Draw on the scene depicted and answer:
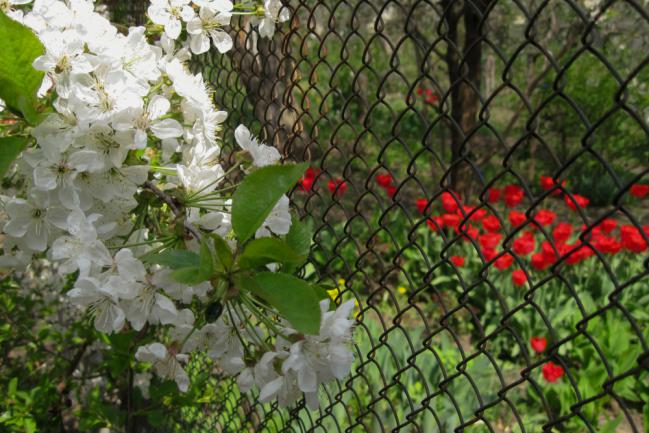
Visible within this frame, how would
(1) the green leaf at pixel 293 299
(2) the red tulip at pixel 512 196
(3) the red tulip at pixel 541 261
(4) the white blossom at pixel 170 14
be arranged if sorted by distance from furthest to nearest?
(2) the red tulip at pixel 512 196 → (3) the red tulip at pixel 541 261 → (4) the white blossom at pixel 170 14 → (1) the green leaf at pixel 293 299

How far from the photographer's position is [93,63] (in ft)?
3.06

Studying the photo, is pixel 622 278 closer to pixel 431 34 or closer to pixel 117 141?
pixel 117 141

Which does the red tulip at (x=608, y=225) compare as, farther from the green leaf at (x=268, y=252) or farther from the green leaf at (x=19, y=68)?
the green leaf at (x=19, y=68)

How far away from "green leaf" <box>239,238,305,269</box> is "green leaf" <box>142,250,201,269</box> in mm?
78

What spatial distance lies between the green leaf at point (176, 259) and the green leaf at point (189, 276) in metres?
0.05

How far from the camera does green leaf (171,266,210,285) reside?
780 mm

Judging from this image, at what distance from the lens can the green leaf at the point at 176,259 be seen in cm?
86

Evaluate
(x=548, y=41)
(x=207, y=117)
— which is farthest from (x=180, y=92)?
(x=548, y=41)

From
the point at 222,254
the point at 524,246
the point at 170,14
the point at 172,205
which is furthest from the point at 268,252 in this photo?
the point at 524,246

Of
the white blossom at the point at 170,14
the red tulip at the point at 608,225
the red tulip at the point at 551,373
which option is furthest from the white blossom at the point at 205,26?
the red tulip at the point at 608,225

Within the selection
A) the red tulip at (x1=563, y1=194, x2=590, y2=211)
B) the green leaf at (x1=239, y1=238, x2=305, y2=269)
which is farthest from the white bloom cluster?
the red tulip at (x1=563, y1=194, x2=590, y2=211)

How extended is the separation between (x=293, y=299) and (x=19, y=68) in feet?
1.88

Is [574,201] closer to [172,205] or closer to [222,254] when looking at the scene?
[222,254]

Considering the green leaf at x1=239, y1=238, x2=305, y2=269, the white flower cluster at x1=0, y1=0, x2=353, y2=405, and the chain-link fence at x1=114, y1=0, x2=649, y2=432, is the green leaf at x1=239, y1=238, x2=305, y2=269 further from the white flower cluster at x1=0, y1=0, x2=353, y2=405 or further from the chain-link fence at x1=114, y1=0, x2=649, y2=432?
the chain-link fence at x1=114, y1=0, x2=649, y2=432
